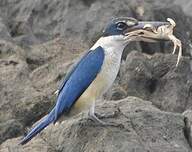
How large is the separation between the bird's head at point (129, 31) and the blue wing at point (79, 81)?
0.61ft

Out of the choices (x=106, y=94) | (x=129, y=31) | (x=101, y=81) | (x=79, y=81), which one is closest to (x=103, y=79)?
(x=101, y=81)

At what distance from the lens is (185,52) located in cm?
1247

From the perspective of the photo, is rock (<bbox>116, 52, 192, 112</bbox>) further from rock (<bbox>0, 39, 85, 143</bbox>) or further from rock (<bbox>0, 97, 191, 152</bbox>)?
rock (<bbox>0, 97, 191, 152</bbox>)

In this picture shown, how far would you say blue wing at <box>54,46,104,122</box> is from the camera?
7.89 meters

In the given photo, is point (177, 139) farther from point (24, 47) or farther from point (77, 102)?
point (24, 47)

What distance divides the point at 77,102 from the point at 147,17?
5.40 metres

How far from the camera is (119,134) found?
784 centimetres

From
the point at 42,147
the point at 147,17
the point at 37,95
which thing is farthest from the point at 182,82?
the point at 147,17

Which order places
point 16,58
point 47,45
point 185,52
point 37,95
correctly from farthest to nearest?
1. point 185,52
2. point 47,45
3. point 16,58
4. point 37,95

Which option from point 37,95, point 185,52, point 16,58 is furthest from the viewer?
point 185,52

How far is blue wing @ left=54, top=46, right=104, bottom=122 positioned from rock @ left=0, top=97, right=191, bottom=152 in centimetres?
25

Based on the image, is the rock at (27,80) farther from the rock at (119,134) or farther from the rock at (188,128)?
the rock at (188,128)

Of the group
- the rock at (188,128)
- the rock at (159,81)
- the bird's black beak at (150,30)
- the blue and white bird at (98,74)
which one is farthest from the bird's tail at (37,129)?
the rock at (159,81)

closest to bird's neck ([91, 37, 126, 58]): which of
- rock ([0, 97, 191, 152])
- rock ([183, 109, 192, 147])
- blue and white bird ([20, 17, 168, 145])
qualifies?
blue and white bird ([20, 17, 168, 145])
